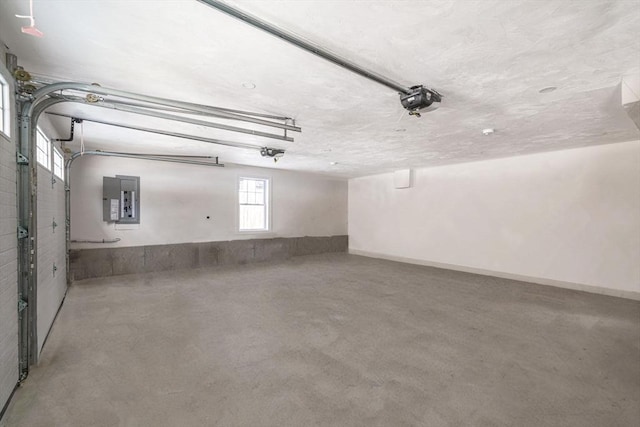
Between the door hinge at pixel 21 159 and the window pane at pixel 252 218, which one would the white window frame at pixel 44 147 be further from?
the window pane at pixel 252 218

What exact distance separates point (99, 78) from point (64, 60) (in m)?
0.29

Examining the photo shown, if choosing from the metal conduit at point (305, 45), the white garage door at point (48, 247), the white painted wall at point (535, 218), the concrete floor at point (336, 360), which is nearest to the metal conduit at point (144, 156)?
the white garage door at point (48, 247)

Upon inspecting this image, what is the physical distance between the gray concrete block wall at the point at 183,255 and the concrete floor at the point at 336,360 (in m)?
1.02

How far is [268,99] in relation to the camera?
2754 millimetres

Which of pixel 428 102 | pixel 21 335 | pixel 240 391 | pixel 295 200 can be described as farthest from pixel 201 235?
pixel 428 102

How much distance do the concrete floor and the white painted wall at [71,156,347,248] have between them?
5.41 ft

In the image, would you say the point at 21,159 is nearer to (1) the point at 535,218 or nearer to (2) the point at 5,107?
(2) the point at 5,107

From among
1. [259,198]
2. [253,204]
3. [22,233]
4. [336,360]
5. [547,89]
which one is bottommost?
[336,360]

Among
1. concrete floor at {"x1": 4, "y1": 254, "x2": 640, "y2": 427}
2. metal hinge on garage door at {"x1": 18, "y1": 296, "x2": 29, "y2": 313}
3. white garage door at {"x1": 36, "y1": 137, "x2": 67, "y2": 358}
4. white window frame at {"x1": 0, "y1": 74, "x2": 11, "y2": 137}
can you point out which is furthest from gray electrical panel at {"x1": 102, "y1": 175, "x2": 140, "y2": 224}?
white window frame at {"x1": 0, "y1": 74, "x2": 11, "y2": 137}

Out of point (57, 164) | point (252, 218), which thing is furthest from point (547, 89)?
point (252, 218)

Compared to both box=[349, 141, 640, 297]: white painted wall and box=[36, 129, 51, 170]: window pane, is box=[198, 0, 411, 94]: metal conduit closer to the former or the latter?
box=[36, 129, 51, 170]: window pane

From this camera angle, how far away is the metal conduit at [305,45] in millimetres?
1449

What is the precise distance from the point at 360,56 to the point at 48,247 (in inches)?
150

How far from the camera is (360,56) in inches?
78.4
